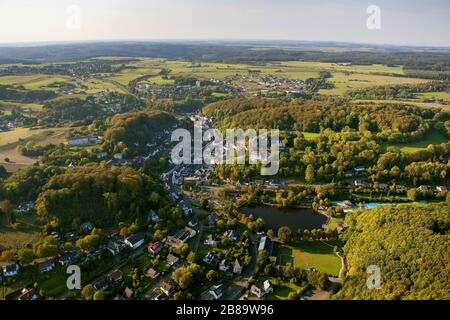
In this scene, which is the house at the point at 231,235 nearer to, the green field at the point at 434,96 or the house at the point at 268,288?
the house at the point at 268,288

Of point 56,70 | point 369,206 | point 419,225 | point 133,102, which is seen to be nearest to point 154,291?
point 419,225

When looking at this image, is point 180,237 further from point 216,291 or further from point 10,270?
point 10,270

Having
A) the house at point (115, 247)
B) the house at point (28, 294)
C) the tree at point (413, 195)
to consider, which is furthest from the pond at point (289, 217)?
the house at point (28, 294)

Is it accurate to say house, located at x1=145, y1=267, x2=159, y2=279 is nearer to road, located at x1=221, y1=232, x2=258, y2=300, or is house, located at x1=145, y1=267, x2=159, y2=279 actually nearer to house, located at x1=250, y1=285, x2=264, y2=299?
road, located at x1=221, y1=232, x2=258, y2=300

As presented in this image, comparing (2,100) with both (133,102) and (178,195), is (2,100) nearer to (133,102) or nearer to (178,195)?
(133,102)

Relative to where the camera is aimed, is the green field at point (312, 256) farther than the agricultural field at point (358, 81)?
No

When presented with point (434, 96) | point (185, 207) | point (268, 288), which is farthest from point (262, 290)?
point (434, 96)
